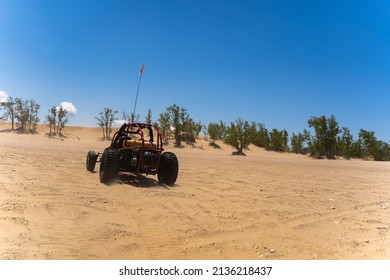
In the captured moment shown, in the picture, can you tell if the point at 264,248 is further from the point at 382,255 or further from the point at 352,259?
the point at 382,255

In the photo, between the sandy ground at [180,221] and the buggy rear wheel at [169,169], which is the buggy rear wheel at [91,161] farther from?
the buggy rear wheel at [169,169]

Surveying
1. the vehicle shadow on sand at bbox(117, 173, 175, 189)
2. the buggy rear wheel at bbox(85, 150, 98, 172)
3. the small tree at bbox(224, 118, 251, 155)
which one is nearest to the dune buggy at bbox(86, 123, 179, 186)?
the vehicle shadow on sand at bbox(117, 173, 175, 189)

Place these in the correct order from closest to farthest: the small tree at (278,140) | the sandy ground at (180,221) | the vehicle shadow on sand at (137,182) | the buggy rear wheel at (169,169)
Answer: the sandy ground at (180,221) → the vehicle shadow on sand at (137,182) → the buggy rear wheel at (169,169) → the small tree at (278,140)

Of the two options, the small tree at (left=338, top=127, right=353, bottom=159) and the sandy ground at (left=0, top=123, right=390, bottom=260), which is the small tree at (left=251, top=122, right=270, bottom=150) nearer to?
the small tree at (left=338, top=127, right=353, bottom=159)

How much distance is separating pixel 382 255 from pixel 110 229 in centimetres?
381

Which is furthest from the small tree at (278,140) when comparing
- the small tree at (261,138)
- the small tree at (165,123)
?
the small tree at (165,123)

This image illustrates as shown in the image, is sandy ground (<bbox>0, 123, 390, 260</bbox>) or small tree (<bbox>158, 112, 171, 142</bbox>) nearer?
sandy ground (<bbox>0, 123, 390, 260</bbox>)

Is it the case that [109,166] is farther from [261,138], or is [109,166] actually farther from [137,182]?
[261,138]

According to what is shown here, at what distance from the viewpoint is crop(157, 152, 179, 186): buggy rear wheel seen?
29.4 feet

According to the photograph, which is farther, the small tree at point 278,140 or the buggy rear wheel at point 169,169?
the small tree at point 278,140

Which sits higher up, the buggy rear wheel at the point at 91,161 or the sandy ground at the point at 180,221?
the buggy rear wheel at the point at 91,161

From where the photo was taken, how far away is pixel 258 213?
20.4 feet

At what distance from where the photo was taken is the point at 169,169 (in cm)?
900

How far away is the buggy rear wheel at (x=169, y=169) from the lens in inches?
353
